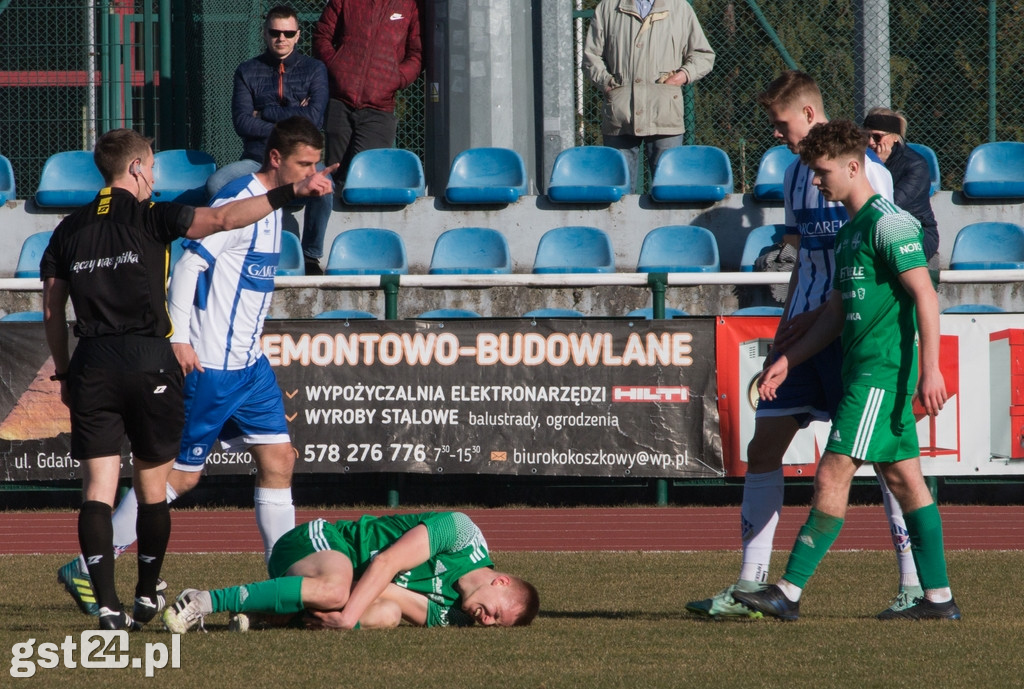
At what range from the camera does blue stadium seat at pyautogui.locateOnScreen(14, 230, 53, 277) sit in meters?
12.5

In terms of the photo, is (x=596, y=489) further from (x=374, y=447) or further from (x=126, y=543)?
(x=126, y=543)

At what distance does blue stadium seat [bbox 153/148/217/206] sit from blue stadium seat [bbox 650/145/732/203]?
4.32 meters

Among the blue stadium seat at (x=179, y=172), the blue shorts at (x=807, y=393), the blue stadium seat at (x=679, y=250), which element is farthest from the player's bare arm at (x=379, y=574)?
the blue stadium seat at (x=179, y=172)

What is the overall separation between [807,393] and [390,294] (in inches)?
210

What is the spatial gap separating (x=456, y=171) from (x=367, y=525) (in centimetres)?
822

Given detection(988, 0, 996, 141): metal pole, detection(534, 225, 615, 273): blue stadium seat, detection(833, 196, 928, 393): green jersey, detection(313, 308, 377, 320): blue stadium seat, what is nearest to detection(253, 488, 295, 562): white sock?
detection(833, 196, 928, 393): green jersey

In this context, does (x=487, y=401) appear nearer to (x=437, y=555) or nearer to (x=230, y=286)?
(x=230, y=286)

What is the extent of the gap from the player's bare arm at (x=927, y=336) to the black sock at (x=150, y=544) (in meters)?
3.06

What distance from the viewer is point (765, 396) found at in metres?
5.99

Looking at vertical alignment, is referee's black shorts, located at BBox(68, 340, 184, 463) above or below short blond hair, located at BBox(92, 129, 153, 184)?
below

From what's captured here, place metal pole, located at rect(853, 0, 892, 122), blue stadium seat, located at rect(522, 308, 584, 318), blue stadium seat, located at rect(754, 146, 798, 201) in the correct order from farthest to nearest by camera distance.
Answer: metal pole, located at rect(853, 0, 892, 122), blue stadium seat, located at rect(754, 146, 798, 201), blue stadium seat, located at rect(522, 308, 584, 318)

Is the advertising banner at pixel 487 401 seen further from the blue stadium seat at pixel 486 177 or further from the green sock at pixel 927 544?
the green sock at pixel 927 544

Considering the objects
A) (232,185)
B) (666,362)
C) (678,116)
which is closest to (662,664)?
(232,185)

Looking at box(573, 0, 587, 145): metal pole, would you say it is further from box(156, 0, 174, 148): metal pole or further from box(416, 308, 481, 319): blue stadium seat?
box(416, 308, 481, 319): blue stadium seat
